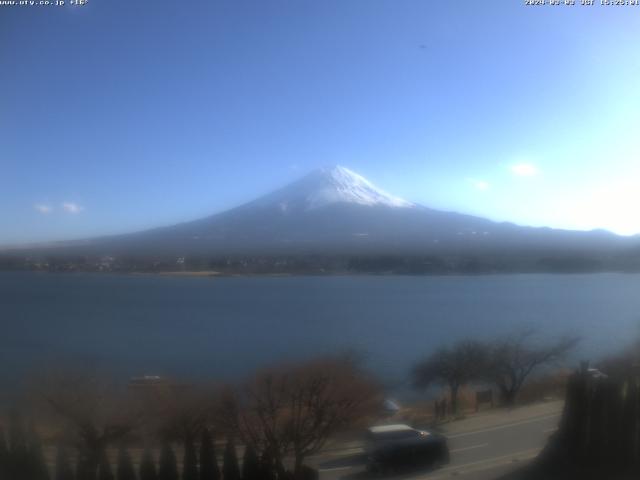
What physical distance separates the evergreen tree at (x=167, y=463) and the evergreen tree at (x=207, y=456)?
9 cm

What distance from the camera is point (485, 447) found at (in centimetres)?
192

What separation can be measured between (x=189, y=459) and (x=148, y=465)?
0.14 metres

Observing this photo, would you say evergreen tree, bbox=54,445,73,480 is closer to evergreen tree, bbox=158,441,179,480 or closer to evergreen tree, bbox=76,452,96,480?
evergreen tree, bbox=76,452,96,480

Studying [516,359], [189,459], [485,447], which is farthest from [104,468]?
[516,359]

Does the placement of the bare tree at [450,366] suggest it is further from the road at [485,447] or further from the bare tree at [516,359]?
the road at [485,447]

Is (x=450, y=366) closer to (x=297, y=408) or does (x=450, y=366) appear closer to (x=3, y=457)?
(x=297, y=408)

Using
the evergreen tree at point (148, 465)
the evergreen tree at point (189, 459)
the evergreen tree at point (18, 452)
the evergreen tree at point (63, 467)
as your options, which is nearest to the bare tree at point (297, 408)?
the evergreen tree at point (189, 459)

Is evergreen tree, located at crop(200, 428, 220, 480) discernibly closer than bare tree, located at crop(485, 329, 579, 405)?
Yes

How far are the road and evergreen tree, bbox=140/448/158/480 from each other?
547 millimetres

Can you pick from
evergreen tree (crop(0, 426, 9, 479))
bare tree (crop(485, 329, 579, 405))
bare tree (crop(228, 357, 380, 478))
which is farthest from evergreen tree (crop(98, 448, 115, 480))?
bare tree (crop(485, 329, 579, 405))

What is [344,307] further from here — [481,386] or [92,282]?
[92,282]

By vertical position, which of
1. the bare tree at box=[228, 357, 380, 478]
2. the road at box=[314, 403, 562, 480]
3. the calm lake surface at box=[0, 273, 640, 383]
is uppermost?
the calm lake surface at box=[0, 273, 640, 383]

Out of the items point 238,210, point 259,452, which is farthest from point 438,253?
point 259,452

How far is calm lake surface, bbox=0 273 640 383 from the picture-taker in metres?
1.83
